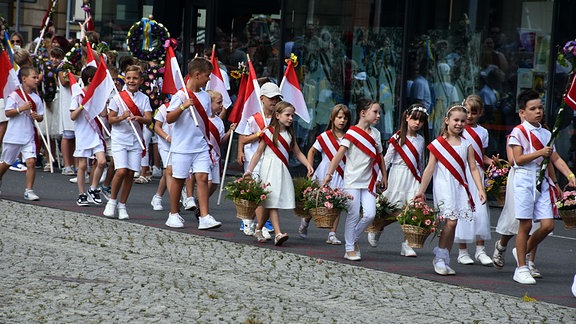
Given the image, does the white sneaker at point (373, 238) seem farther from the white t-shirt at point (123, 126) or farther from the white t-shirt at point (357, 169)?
the white t-shirt at point (123, 126)

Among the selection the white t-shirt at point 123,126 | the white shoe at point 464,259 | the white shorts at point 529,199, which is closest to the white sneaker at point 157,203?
the white t-shirt at point 123,126

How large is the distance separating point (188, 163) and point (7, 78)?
3.70 m

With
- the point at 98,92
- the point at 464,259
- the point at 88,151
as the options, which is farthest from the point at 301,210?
the point at 88,151

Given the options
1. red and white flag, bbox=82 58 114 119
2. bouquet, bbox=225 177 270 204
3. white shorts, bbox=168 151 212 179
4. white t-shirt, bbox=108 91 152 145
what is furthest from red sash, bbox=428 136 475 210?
red and white flag, bbox=82 58 114 119

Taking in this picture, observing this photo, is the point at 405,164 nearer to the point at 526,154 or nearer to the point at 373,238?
the point at 373,238

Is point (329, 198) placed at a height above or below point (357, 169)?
below

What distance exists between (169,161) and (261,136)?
77.6 inches

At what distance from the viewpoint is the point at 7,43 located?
18.2 m

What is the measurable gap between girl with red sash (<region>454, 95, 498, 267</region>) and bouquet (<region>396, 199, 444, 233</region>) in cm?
40

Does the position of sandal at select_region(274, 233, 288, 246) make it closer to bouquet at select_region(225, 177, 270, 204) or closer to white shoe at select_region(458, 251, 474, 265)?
bouquet at select_region(225, 177, 270, 204)

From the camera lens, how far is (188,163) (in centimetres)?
1282

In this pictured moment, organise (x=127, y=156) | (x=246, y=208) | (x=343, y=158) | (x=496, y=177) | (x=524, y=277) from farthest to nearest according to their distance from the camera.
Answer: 1. (x=127, y=156)
2. (x=246, y=208)
3. (x=343, y=158)
4. (x=496, y=177)
5. (x=524, y=277)

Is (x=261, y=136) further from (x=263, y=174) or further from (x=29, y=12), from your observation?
(x=29, y=12)

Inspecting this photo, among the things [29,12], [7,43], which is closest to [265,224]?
[7,43]
